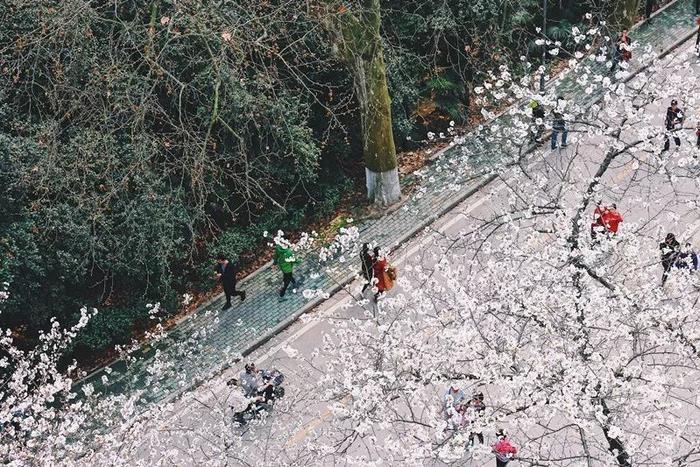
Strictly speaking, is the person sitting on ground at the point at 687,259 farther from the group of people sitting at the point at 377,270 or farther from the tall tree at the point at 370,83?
the tall tree at the point at 370,83

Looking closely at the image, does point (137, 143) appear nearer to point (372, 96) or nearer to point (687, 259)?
point (372, 96)

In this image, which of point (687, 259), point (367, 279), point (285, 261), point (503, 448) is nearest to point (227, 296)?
point (285, 261)

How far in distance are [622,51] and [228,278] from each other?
38.7ft

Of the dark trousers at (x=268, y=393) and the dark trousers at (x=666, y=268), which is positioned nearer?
the dark trousers at (x=666, y=268)

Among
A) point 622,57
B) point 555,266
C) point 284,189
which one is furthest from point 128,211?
point 622,57

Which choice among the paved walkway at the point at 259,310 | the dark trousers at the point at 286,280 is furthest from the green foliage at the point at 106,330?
the dark trousers at the point at 286,280

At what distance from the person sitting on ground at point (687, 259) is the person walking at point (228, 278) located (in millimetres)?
8874

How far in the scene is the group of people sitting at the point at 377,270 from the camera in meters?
16.6

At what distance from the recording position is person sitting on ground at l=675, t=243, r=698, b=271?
45.6 feet

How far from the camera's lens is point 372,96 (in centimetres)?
1836

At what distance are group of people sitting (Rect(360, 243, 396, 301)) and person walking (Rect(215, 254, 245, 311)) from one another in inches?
112

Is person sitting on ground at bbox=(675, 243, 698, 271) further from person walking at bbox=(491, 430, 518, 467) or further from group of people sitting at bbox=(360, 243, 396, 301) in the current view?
group of people sitting at bbox=(360, 243, 396, 301)

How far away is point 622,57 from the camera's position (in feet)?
70.1

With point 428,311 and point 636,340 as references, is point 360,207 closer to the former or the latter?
point 428,311
